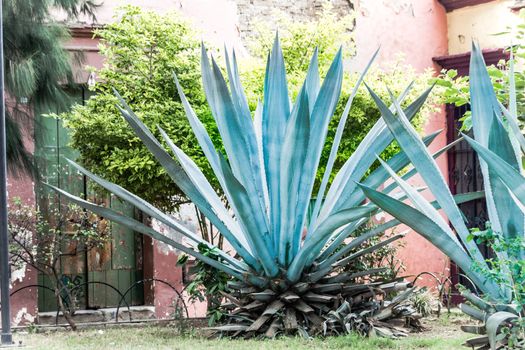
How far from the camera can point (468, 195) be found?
6961mm

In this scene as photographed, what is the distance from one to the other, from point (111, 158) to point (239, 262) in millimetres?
2420

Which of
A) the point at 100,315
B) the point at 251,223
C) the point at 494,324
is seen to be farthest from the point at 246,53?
the point at 494,324

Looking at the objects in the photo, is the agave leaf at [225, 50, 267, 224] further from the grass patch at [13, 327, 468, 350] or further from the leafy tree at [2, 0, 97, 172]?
the leafy tree at [2, 0, 97, 172]

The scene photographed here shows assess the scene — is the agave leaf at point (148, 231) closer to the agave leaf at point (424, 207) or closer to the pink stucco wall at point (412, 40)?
the agave leaf at point (424, 207)

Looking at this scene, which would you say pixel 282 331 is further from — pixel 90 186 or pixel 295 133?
pixel 90 186

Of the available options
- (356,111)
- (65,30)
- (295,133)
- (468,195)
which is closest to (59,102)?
(65,30)

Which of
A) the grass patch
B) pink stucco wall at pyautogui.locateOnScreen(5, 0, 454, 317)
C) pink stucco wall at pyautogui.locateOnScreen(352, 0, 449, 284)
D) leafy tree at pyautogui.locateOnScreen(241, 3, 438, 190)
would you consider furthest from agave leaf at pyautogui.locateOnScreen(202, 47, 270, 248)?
pink stucco wall at pyautogui.locateOnScreen(352, 0, 449, 284)

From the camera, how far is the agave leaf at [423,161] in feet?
18.6

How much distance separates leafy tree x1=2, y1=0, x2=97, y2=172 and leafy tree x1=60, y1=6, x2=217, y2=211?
0.46 meters

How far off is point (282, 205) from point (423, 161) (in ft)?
4.78

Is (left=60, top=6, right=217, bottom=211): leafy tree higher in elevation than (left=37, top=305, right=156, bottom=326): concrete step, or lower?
higher

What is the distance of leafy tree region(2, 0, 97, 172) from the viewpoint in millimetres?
9430

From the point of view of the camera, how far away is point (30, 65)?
362 inches

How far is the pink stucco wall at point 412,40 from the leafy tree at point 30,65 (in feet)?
14.7
